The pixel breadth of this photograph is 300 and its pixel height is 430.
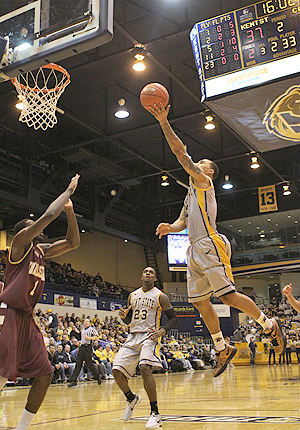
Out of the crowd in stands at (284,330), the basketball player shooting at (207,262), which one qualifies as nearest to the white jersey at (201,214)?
the basketball player shooting at (207,262)

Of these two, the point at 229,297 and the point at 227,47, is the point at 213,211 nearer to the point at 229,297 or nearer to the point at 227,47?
the point at 229,297

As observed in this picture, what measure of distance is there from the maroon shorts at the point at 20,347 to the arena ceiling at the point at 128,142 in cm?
780

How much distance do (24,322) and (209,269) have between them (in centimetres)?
167

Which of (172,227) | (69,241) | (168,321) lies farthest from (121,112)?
(69,241)

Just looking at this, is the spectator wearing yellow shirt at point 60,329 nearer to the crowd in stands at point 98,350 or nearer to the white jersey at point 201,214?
the crowd in stands at point 98,350

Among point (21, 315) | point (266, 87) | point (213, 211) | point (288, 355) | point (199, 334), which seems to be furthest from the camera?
point (199, 334)

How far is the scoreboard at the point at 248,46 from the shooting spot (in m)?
6.39

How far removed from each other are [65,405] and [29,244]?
12.6 feet

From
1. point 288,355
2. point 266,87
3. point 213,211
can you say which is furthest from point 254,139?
point 288,355

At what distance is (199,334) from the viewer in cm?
2575

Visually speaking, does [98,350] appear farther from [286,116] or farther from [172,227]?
[172,227]

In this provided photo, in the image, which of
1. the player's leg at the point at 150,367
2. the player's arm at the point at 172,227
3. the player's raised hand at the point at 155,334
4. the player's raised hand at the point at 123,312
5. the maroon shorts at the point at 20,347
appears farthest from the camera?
the player's raised hand at the point at 123,312

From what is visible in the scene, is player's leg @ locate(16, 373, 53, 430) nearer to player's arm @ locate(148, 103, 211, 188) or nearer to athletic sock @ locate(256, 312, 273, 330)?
athletic sock @ locate(256, 312, 273, 330)

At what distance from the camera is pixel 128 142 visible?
1659 centimetres
